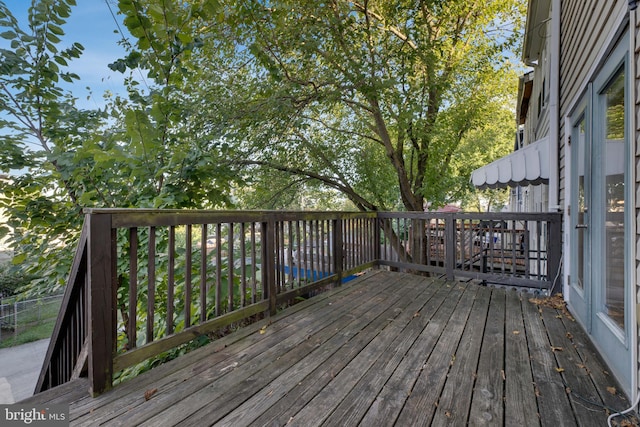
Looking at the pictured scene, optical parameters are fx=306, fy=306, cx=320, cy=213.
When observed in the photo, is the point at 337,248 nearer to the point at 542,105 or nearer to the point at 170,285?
the point at 170,285

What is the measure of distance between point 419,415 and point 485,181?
3.53m

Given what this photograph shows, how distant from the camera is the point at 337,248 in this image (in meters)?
3.80

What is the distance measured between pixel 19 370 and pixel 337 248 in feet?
33.4

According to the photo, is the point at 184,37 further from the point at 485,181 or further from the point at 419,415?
the point at 485,181

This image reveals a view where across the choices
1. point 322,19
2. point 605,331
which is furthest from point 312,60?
point 605,331

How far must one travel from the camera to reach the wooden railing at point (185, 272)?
5.25 ft

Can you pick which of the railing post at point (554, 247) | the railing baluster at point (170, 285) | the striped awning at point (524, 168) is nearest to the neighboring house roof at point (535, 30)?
the striped awning at point (524, 168)

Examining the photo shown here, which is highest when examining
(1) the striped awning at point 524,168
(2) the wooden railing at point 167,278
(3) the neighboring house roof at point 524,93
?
(3) the neighboring house roof at point 524,93

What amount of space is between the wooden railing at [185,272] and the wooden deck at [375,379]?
0.67 ft

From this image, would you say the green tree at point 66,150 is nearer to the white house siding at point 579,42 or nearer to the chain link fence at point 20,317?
the white house siding at point 579,42

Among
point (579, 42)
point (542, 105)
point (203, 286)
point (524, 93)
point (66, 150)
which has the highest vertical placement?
point (524, 93)

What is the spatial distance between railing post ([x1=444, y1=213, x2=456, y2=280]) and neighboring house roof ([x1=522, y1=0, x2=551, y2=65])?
3.26 m

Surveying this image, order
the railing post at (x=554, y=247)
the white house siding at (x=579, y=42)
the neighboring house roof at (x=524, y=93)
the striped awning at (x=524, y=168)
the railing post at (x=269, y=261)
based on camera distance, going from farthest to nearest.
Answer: the neighboring house roof at (x=524, y=93) → the striped awning at (x=524, y=168) → the railing post at (x=554, y=247) → the railing post at (x=269, y=261) → the white house siding at (x=579, y=42)

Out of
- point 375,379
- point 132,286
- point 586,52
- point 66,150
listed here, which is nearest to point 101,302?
point 132,286
